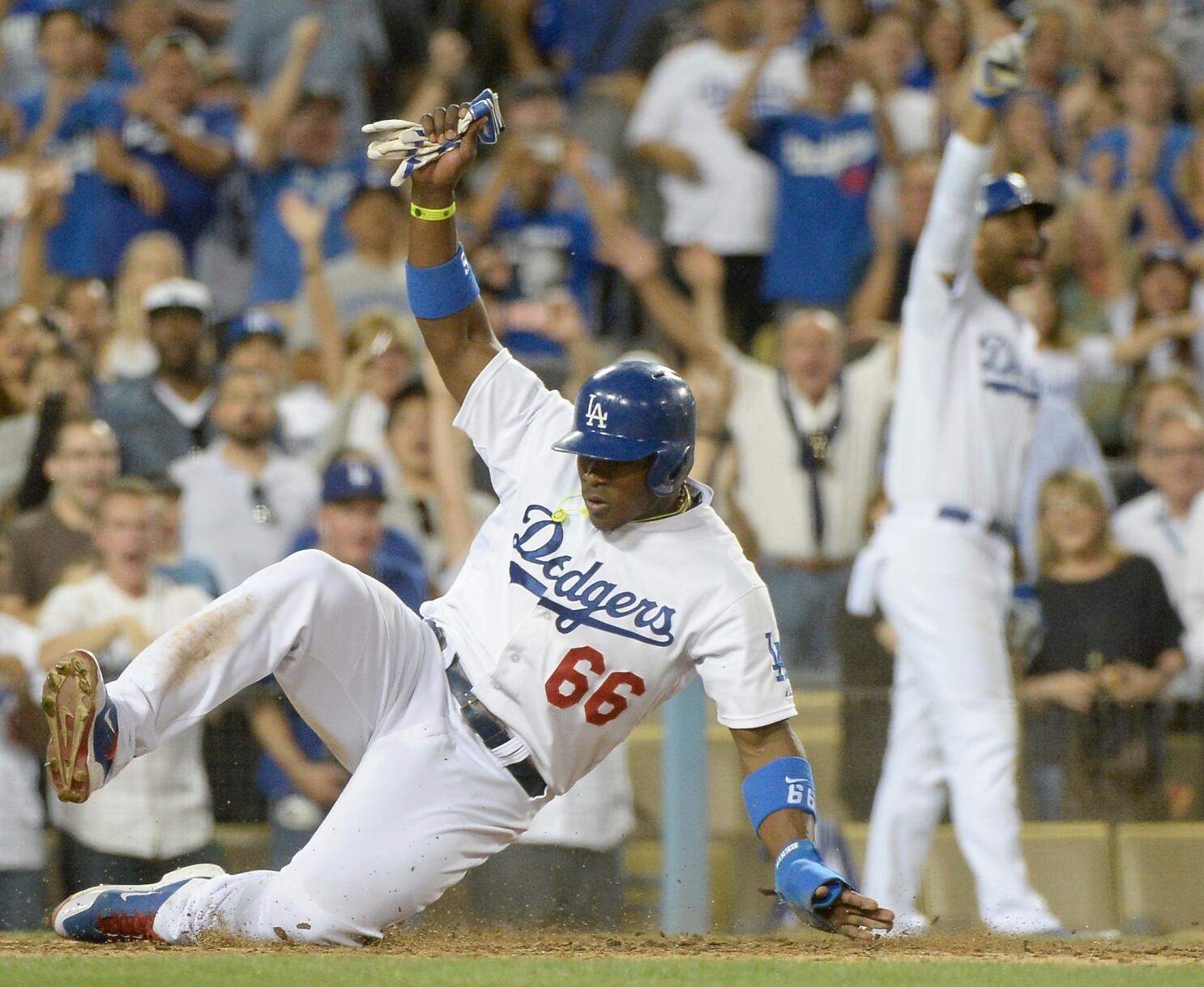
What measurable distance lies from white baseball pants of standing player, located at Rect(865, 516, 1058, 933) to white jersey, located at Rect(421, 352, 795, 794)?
1589 mm

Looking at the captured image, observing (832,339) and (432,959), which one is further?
(832,339)

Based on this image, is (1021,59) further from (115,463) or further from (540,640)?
(115,463)

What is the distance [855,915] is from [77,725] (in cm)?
171

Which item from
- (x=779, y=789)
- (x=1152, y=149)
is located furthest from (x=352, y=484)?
(x=1152, y=149)

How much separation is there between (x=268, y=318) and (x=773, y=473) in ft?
7.80

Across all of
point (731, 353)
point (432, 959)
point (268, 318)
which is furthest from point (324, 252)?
point (432, 959)

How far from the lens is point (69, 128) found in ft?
31.4

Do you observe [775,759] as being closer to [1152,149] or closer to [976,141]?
[976,141]

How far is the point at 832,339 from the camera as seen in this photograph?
26.2 ft

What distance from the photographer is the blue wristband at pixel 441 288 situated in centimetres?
486

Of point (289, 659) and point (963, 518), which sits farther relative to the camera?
point (963, 518)

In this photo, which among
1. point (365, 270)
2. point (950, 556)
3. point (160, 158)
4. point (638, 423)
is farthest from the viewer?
point (160, 158)

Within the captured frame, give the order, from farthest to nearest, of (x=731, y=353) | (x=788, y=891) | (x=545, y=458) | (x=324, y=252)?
(x=324, y=252), (x=731, y=353), (x=545, y=458), (x=788, y=891)

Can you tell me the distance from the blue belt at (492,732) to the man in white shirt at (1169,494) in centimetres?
360
